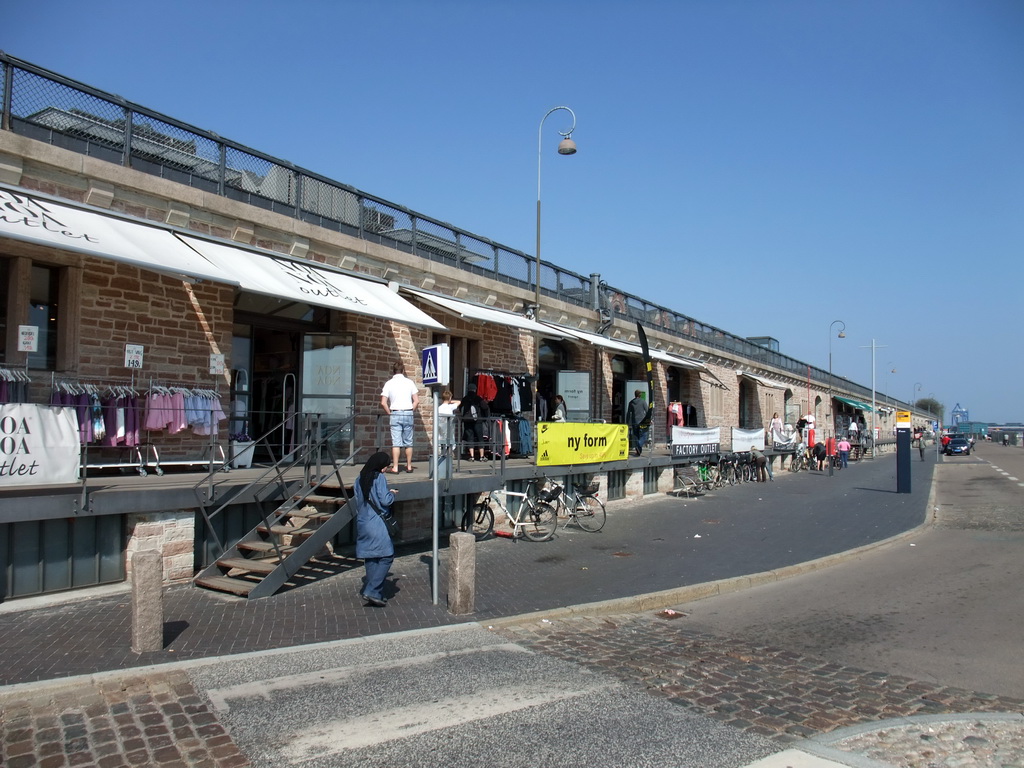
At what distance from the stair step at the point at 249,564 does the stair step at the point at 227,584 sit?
0.52 feet

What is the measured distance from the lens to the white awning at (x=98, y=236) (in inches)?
303

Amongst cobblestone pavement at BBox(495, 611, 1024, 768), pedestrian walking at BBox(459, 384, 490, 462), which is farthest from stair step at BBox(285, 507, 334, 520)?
pedestrian walking at BBox(459, 384, 490, 462)

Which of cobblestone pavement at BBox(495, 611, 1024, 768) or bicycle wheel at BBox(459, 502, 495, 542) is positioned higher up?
bicycle wheel at BBox(459, 502, 495, 542)

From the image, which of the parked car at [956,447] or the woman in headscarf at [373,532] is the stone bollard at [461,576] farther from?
the parked car at [956,447]

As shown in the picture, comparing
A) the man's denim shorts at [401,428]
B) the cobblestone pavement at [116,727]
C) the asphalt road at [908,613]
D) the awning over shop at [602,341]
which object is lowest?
the asphalt road at [908,613]

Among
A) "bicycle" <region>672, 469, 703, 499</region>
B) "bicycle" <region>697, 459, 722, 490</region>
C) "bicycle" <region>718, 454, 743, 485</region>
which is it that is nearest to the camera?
"bicycle" <region>672, 469, 703, 499</region>

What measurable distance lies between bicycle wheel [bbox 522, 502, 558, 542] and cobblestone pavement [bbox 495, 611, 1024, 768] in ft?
15.9

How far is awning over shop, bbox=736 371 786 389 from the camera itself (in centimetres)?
3402

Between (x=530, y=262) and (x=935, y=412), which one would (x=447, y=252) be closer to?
(x=530, y=262)

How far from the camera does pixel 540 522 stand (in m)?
12.9

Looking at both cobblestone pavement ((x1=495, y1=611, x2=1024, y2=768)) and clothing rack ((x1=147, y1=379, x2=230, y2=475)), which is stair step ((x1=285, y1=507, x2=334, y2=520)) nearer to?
clothing rack ((x1=147, y1=379, x2=230, y2=475))

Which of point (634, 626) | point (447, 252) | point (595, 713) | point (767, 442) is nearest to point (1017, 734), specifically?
point (595, 713)

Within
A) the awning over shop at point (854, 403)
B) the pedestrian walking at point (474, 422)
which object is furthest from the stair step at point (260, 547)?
the awning over shop at point (854, 403)

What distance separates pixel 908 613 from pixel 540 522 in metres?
6.15
